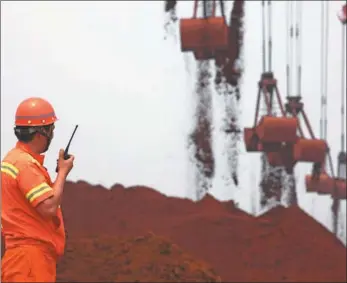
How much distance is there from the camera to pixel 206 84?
1296 centimetres

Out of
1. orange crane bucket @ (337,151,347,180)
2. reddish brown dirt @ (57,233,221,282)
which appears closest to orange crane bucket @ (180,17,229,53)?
reddish brown dirt @ (57,233,221,282)

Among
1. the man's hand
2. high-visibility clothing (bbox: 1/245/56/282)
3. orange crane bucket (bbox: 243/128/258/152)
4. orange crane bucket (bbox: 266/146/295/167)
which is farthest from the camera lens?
orange crane bucket (bbox: 266/146/295/167)

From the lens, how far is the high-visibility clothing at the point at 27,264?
2.01 metres

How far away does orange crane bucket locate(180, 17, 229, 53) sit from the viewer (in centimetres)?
1076

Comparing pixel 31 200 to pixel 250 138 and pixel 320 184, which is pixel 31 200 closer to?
pixel 250 138

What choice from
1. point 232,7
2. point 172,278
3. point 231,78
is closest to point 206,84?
point 231,78

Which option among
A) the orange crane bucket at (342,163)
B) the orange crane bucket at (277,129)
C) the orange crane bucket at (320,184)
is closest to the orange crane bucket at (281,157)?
the orange crane bucket at (320,184)

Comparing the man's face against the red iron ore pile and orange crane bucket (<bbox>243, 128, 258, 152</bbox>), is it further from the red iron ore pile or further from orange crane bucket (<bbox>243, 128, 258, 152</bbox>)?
orange crane bucket (<bbox>243, 128, 258, 152</bbox>)

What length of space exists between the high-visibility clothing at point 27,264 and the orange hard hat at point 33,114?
1.19ft

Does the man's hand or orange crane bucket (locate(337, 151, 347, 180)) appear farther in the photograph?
orange crane bucket (locate(337, 151, 347, 180))

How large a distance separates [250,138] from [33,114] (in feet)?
32.1

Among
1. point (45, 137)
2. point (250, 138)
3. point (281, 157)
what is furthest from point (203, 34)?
point (45, 137)

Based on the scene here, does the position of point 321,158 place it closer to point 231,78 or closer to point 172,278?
point 231,78

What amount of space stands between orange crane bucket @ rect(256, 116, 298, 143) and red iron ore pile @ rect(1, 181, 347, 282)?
1.22 m
